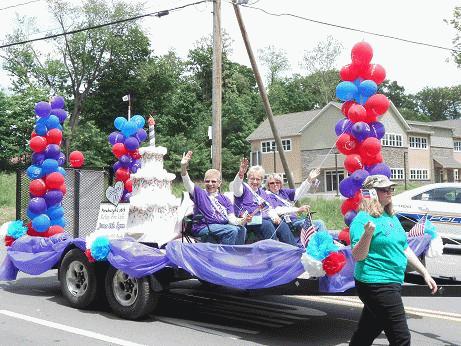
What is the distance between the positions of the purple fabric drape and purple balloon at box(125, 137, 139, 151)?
11.9 ft

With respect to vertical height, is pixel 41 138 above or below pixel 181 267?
above

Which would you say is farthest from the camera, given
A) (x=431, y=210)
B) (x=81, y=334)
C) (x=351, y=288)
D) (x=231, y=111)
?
(x=231, y=111)

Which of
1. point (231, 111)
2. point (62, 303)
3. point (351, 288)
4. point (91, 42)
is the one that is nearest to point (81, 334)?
point (62, 303)

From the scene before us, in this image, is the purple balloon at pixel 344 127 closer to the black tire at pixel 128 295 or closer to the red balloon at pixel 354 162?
the red balloon at pixel 354 162

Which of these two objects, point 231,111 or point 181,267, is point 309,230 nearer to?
point 181,267

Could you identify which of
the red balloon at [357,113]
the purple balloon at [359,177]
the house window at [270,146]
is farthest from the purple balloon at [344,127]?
the house window at [270,146]

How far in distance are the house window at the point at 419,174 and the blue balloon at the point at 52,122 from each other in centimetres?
4959

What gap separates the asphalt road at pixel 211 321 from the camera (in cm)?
621

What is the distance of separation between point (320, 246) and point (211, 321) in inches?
93.9

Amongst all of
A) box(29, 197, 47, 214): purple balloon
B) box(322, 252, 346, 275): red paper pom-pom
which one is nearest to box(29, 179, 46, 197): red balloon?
box(29, 197, 47, 214): purple balloon

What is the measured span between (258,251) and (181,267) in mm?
1071

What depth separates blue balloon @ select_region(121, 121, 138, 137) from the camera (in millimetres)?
9883

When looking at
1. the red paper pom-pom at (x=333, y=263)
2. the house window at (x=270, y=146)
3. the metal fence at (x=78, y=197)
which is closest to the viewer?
the red paper pom-pom at (x=333, y=263)

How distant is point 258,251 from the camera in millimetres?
6000
